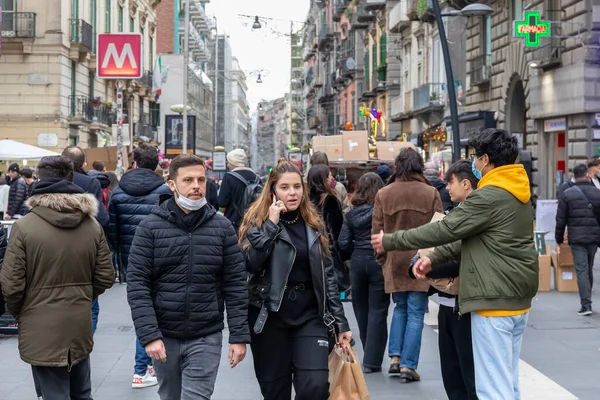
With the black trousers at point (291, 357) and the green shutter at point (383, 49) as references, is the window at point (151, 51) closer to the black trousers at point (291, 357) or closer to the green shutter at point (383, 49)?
the green shutter at point (383, 49)

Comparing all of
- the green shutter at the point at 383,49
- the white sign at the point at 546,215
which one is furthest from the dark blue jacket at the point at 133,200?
the green shutter at the point at 383,49

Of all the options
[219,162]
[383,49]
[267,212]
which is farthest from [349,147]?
[219,162]

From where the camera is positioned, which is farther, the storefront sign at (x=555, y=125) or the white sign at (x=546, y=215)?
the storefront sign at (x=555, y=125)

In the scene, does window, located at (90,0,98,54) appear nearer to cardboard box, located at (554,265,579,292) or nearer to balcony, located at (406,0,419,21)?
balcony, located at (406,0,419,21)

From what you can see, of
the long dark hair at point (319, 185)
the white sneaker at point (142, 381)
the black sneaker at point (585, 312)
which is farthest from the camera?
the black sneaker at point (585, 312)

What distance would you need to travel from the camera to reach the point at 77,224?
5.64m

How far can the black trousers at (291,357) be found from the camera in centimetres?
562

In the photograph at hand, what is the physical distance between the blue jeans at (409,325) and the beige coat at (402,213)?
0.13 m

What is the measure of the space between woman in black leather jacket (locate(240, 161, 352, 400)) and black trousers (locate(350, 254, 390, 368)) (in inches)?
109

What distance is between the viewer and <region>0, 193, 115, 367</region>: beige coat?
548cm

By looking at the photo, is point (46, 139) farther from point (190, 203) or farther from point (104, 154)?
point (190, 203)

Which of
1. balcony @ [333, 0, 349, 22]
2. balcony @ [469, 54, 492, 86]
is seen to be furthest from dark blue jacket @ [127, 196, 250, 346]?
balcony @ [333, 0, 349, 22]

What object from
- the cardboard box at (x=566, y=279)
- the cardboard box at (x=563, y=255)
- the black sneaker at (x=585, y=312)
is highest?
the cardboard box at (x=563, y=255)

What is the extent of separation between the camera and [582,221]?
1161cm
